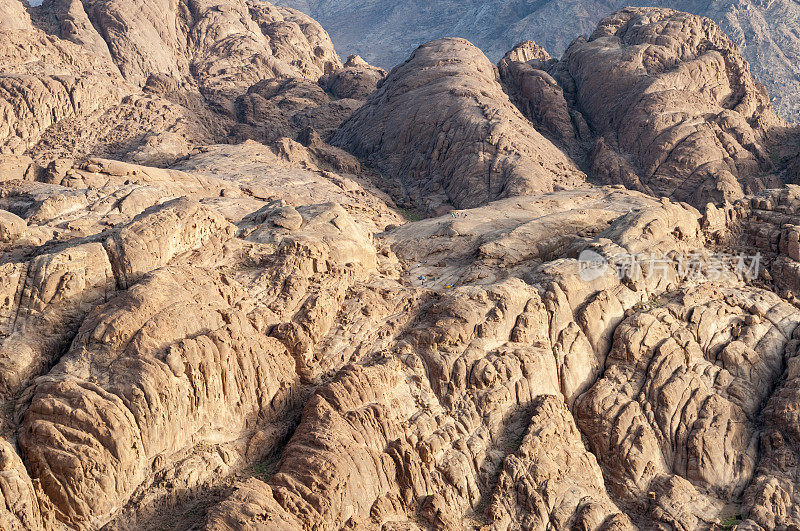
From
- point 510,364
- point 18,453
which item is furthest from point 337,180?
point 18,453

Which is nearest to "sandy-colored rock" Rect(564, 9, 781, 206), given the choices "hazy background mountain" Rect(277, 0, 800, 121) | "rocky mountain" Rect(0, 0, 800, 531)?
"rocky mountain" Rect(0, 0, 800, 531)

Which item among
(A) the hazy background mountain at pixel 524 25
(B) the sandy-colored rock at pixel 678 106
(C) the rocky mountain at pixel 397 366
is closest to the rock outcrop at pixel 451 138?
(B) the sandy-colored rock at pixel 678 106

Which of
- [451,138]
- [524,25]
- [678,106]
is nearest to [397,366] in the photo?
[451,138]

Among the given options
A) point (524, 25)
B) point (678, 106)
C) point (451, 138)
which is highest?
point (678, 106)

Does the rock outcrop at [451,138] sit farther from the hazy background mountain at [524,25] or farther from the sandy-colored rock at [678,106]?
the hazy background mountain at [524,25]

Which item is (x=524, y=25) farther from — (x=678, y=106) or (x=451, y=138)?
(x=451, y=138)

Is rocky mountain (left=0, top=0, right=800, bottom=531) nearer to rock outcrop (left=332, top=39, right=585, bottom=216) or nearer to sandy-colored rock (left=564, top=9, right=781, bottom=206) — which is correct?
rock outcrop (left=332, top=39, right=585, bottom=216)

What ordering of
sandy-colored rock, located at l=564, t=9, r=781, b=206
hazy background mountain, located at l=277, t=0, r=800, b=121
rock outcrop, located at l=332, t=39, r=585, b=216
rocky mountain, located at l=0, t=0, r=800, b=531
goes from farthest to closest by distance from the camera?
1. hazy background mountain, located at l=277, t=0, r=800, b=121
2. sandy-colored rock, located at l=564, t=9, r=781, b=206
3. rock outcrop, located at l=332, t=39, r=585, b=216
4. rocky mountain, located at l=0, t=0, r=800, b=531

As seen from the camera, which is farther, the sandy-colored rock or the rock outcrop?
the sandy-colored rock

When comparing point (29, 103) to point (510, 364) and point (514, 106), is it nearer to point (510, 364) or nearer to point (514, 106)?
point (514, 106)
